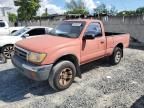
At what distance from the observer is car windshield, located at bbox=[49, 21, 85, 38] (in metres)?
5.78

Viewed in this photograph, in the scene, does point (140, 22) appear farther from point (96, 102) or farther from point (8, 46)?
point (96, 102)

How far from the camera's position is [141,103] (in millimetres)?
4609

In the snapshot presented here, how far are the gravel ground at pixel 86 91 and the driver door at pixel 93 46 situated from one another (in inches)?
25.8

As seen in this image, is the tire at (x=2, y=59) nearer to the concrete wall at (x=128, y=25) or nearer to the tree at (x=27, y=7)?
the concrete wall at (x=128, y=25)

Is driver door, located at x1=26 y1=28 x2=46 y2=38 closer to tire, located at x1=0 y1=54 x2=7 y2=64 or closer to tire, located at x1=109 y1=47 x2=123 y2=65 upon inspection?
tire, located at x1=0 y1=54 x2=7 y2=64

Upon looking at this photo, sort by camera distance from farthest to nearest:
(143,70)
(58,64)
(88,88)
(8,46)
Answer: (8,46) → (143,70) → (88,88) → (58,64)

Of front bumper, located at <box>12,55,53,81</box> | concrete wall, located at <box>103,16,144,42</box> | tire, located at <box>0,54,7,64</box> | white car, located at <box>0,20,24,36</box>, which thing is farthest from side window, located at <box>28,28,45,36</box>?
concrete wall, located at <box>103,16,144,42</box>

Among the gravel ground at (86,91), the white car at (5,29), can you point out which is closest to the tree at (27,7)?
the white car at (5,29)

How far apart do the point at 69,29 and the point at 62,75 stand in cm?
161

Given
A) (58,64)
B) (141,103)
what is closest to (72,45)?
(58,64)

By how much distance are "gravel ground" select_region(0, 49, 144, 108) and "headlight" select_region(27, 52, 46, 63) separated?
927 mm

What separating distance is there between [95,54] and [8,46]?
13.7 ft

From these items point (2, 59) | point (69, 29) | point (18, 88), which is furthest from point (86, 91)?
point (2, 59)

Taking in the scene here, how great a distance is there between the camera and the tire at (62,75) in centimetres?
491
